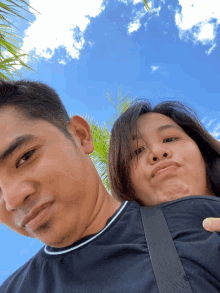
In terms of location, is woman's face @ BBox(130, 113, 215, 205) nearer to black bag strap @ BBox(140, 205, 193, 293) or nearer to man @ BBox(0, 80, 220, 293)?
man @ BBox(0, 80, 220, 293)

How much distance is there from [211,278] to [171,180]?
84cm

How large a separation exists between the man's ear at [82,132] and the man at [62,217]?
0.10 m

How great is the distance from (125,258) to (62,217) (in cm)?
30

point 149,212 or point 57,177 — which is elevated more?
point 57,177

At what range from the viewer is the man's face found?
106cm

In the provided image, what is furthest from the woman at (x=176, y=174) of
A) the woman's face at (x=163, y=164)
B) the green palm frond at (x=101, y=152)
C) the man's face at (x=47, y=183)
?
the green palm frond at (x=101, y=152)

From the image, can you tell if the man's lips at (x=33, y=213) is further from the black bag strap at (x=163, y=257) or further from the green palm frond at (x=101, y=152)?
the green palm frond at (x=101, y=152)

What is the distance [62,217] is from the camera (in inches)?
42.7

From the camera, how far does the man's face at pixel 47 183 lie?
3.47 ft

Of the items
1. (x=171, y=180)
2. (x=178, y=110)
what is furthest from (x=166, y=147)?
(x=178, y=110)

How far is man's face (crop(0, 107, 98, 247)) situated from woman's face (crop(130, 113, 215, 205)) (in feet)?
2.23

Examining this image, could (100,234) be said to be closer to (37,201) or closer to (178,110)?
(37,201)

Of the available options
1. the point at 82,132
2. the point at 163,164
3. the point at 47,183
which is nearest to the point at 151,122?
the point at 163,164

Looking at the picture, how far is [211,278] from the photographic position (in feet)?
3.03
